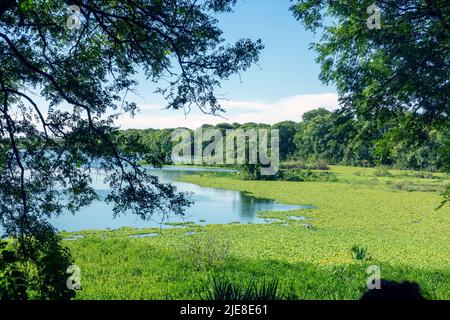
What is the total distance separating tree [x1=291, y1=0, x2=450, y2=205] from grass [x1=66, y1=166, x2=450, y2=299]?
3.60 meters

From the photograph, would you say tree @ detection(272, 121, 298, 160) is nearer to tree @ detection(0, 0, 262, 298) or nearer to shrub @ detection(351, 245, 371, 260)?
shrub @ detection(351, 245, 371, 260)

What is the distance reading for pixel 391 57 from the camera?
7.61 metres

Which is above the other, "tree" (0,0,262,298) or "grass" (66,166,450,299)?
"tree" (0,0,262,298)

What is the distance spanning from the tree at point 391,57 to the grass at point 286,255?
360 cm

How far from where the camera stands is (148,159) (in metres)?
5.78

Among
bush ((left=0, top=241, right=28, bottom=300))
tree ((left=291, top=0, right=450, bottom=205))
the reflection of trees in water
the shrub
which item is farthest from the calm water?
bush ((left=0, top=241, right=28, bottom=300))

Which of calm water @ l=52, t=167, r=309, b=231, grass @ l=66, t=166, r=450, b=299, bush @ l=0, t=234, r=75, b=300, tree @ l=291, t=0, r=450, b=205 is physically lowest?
calm water @ l=52, t=167, r=309, b=231

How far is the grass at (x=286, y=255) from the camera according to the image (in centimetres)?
941

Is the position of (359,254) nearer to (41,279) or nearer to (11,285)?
(41,279)

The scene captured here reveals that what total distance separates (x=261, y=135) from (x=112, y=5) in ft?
225

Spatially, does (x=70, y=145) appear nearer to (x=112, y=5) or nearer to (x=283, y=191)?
(x=112, y=5)

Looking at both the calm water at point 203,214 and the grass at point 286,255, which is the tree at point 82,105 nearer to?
the grass at point 286,255

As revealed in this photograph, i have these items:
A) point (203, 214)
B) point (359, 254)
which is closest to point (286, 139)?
point (203, 214)

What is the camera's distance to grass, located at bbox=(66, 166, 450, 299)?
9414 mm
